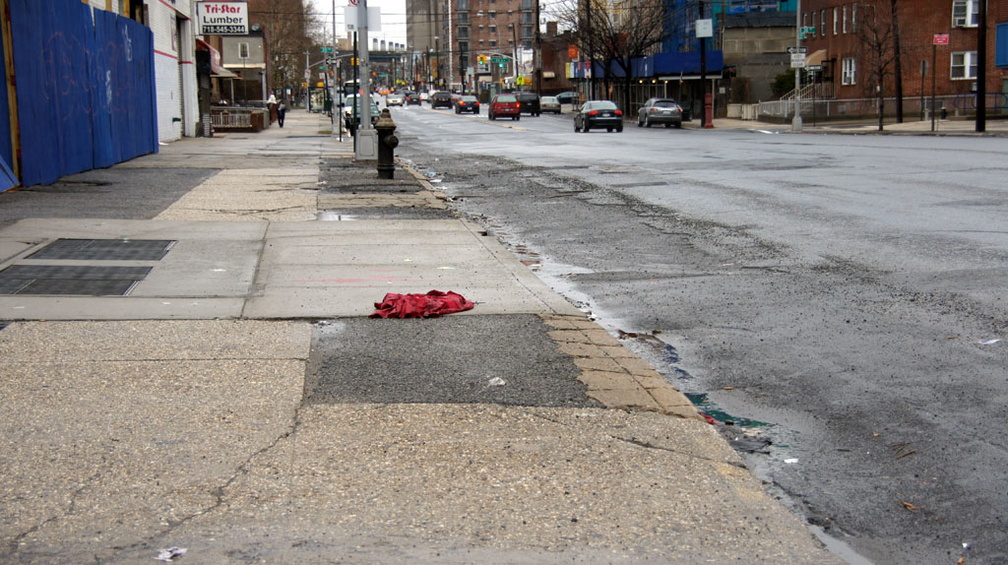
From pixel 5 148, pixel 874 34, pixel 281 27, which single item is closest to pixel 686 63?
pixel 874 34

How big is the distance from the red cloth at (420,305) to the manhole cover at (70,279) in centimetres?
224

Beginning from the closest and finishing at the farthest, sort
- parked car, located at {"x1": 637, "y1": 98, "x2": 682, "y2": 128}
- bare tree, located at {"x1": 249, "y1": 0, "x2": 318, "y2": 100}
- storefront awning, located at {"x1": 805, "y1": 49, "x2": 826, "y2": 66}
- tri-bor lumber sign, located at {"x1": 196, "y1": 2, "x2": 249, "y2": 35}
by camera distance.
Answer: tri-bor lumber sign, located at {"x1": 196, "y1": 2, "x2": 249, "y2": 35} < parked car, located at {"x1": 637, "y1": 98, "x2": 682, "y2": 128} < storefront awning, located at {"x1": 805, "y1": 49, "x2": 826, "y2": 66} < bare tree, located at {"x1": 249, "y1": 0, "x2": 318, "y2": 100}

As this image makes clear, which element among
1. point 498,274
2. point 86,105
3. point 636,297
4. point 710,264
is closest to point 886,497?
point 636,297

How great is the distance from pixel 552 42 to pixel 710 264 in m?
115

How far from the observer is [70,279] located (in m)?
9.28

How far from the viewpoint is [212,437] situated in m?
5.12

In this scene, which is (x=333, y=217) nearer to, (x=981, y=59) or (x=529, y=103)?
(x=981, y=59)

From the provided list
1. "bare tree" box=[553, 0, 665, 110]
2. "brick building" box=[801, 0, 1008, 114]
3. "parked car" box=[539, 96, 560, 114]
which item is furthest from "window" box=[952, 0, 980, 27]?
"parked car" box=[539, 96, 560, 114]

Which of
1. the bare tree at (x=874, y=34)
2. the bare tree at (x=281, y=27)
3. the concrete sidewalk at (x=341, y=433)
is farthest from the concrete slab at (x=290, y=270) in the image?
the bare tree at (x=281, y=27)

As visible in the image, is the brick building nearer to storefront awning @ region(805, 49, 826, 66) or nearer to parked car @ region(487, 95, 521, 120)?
storefront awning @ region(805, 49, 826, 66)

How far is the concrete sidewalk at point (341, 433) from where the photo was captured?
4.04 metres

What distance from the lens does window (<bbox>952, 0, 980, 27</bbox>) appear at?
54.1 metres

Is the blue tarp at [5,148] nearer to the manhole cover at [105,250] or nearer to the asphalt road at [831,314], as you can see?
the manhole cover at [105,250]

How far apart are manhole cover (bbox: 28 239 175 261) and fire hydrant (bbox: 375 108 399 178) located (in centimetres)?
727
